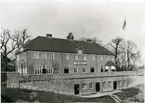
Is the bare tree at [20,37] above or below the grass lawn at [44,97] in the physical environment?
above

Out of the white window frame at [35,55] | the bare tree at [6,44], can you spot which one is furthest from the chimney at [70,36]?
the bare tree at [6,44]

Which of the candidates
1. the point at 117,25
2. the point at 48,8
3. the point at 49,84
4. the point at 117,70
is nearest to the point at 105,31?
the point at 117,25

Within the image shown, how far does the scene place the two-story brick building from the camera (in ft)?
4.68

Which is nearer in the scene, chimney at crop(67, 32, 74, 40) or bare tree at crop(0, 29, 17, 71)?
bare tree at crop(0, 29, 17, 71)

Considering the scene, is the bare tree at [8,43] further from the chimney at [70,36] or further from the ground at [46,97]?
the chimney at [70,36]

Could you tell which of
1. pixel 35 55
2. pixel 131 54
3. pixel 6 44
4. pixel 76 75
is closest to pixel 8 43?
pixel 6 44

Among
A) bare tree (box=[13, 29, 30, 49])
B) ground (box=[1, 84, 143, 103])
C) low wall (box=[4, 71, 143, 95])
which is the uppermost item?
bare tree (box=[13, 29, 30, 49])

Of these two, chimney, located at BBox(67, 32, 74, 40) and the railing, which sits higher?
chimney, located at BBox(67, 32, 74, 40)

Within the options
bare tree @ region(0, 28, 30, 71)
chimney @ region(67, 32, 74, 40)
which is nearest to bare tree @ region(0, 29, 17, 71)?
bare tree @ region(0, 28, 30, 71)

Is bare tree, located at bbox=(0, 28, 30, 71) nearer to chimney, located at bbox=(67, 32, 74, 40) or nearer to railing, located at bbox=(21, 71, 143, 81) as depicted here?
railing, located at bbox=(21, 71, 143, 81)

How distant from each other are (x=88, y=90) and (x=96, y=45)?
0.38 meters

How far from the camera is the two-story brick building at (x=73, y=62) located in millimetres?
1428

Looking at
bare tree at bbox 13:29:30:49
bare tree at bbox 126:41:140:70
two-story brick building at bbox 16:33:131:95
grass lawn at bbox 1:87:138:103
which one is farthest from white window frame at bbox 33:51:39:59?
bare tree at bbox 126:41:140:70

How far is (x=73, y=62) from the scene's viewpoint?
1517 millimetres
